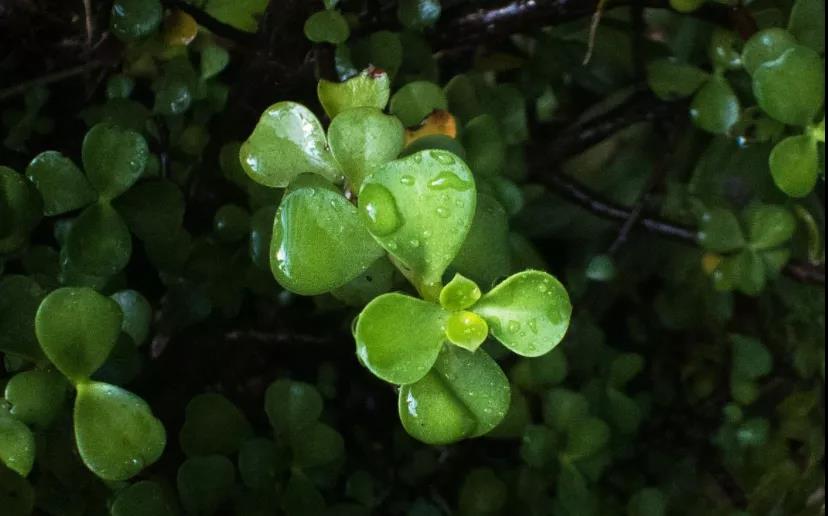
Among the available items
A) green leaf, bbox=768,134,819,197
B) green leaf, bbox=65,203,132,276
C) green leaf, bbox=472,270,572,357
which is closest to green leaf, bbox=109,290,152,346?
green leaf, bbox=65,203,132,276

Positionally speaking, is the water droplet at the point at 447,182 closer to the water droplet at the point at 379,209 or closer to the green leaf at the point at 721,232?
the water droplet at the point at 379,209

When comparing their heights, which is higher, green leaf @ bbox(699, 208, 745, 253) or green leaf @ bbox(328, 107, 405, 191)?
green leaf @ bbox(328, 107, 405, 191)

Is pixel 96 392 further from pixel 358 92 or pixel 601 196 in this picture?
pixel 601 196

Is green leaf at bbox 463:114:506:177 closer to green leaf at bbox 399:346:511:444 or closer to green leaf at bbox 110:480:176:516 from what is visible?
green leaf at bbox 399:346:511:444

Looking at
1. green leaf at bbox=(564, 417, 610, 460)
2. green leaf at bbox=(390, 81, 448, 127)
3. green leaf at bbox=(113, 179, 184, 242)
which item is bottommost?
green leaf at bbox=(564, 417, 610, 460)

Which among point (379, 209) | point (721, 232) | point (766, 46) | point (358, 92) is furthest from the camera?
point (721, 232)

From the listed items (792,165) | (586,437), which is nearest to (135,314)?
(586,437)

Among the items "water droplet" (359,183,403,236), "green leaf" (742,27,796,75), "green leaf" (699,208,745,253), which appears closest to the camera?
"water droplet" (359,183,403,236)

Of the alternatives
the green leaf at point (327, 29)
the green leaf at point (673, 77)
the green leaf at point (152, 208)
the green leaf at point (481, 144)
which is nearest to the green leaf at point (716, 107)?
the green leaf at point (673, 77)
